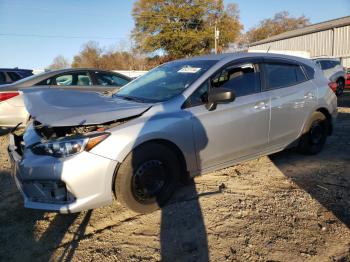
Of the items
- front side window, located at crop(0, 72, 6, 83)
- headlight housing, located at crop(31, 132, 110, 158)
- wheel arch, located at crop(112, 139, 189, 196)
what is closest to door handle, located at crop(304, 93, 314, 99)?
wheel arch, located at crop(112, 139, 189, 196)

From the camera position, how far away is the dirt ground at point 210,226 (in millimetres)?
2652

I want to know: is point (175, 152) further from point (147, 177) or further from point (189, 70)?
point (189, 70)

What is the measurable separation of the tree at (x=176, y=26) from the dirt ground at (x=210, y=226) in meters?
39.0

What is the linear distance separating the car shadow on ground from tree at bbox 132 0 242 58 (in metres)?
37.2

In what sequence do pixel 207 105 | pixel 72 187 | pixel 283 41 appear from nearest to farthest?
1. pixel 72 187
2. pixel 207 105
3. pixel 283 41

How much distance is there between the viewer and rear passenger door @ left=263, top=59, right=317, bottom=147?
168 inches

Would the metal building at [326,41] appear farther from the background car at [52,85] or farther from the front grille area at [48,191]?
the front grille area at [48,191]

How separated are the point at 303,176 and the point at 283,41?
125ft

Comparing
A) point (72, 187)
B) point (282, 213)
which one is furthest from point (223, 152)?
point (72, 187)

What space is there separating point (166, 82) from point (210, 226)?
1.82 meters

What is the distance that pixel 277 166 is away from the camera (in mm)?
4668

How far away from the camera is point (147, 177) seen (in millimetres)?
3227

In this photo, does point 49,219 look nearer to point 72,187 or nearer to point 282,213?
point 72,187

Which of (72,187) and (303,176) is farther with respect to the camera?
(303,176)
